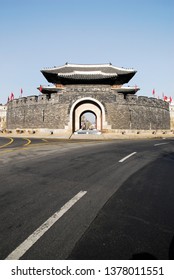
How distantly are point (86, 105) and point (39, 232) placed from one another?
26442 millimetres

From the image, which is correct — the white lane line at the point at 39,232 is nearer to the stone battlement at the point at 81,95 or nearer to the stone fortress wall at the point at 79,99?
the stone fortress wall at the point at 79,99

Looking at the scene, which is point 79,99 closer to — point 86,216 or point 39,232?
point 86,216

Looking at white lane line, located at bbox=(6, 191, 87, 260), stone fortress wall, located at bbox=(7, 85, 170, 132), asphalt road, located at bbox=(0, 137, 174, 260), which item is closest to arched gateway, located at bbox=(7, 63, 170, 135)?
stone fortress wall, located at bbox=(7, 85, 170, 132)

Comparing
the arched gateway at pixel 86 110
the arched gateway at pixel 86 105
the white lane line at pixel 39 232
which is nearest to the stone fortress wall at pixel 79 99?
the arched gateway at pixel 86 105

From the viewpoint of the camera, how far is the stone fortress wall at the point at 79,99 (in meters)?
26.3

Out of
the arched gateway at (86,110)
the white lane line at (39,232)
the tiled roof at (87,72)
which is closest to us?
the white lane line at (39,232)

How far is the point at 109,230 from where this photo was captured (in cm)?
202

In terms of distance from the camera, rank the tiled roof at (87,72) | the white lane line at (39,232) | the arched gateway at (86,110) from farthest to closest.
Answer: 1. the tiled roof at (87,72)
2. the arched gateway at (86,110)
3. the white lane line at (39,232)

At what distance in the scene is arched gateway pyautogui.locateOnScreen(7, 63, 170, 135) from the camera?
86.2 ft

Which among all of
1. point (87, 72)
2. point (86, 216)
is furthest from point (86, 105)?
point (86, 216)

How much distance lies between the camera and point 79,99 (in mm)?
26203

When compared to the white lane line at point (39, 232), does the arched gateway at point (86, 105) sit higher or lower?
higher
